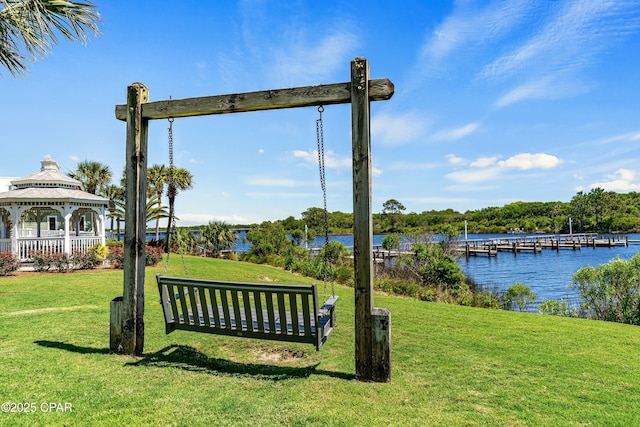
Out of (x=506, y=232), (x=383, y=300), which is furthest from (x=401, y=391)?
(x=506, y=232)

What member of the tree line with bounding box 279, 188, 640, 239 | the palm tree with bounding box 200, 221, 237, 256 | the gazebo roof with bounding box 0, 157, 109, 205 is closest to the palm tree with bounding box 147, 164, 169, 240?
the palm tree with bounding box 200, 221, 237, 256

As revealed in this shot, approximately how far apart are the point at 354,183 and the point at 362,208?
0.29 metres

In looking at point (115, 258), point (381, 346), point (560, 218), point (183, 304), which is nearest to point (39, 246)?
point (115, 258)

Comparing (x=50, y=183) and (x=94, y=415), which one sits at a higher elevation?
(x=50, y=183)

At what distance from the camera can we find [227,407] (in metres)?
3.21

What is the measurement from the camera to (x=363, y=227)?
12.6ft

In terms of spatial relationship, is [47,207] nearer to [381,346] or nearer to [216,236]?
[216,236]

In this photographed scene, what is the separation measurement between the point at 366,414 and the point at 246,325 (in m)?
1.68

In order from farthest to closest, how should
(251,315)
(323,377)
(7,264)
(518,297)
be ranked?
(518,297), (7,264), (251,315), (323,377)

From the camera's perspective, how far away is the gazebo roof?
14289mm

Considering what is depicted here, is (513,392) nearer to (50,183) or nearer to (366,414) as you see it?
(366,414)

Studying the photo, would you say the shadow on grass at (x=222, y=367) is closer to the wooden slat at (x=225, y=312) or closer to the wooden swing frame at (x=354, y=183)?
the wooden swing frame at (x=354, y=183)

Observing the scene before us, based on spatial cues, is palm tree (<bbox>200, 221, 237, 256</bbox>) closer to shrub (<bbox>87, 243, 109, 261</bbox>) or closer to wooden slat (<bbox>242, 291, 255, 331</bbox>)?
shrub (<bbox>87, 243, 109, 261</bbox>)

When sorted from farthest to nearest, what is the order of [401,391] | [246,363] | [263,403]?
[246,363] → [401,391] → [263,403]
